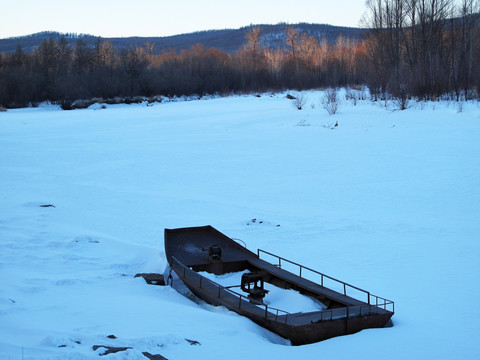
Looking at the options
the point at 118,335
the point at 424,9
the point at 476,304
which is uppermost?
the point at 424,9

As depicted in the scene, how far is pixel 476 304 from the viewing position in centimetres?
785

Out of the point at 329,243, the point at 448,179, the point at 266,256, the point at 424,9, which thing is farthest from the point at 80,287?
the point at 424,9

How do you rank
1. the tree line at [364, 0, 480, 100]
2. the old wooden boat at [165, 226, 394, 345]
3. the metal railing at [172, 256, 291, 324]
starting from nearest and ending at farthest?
the old wooden boat at [165, 226, 394, 345], the metal railing at [172, 256, 291, 324], the tree line at [364, 0, 480, 100]

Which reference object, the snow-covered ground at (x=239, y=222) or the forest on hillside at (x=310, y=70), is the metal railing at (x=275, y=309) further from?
the forest on hillside at (x=310, y=70)

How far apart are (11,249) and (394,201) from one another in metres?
9.34

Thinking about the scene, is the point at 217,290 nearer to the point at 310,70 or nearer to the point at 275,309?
the point at 275,309

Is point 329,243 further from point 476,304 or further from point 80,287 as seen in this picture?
point 80,287

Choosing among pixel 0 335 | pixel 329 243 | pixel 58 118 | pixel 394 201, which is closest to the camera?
pixel 0 335

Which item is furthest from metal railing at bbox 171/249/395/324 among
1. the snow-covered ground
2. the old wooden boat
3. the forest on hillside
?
the forest on hillside

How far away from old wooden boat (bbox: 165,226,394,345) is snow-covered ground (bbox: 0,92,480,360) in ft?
0.59

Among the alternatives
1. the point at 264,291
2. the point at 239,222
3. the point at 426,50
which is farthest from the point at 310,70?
the point at 264,291

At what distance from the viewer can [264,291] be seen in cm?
750

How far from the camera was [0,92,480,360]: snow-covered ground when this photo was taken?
619cm

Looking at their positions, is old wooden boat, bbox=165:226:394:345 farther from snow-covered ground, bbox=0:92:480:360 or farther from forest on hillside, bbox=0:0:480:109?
forest on hillside, bbox=0:0:480:109
